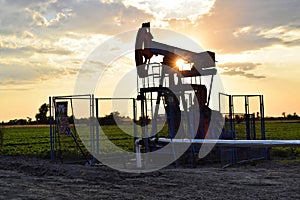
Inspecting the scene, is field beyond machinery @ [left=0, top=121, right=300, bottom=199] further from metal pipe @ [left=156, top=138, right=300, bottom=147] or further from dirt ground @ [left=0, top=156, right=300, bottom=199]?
metal pipe @ [left=156, top=138, right=300, bottom=147]

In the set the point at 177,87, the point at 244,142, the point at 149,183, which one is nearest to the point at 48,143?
the point at 177,87

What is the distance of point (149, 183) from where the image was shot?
35.3 feet

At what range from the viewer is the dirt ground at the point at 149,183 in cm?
934

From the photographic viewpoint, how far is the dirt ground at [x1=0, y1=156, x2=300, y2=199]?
934 centimetres

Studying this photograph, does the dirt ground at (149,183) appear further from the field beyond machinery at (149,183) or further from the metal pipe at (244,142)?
the metal pipe at (244,142)

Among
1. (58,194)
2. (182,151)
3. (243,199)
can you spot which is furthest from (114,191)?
(182,151)

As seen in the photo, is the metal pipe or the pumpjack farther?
the pumpjack

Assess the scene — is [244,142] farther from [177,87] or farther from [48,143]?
[48,143]

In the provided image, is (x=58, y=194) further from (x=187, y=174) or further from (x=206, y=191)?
(x=187, y=174)

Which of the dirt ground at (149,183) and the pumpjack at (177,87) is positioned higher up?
the pumpjack at (177,87)

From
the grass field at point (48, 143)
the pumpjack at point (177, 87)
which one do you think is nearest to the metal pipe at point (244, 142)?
the pumpjack at point (177, 87)

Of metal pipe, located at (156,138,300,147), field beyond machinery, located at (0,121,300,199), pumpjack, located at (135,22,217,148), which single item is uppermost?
pumpjack, located at (135,22,217,148)

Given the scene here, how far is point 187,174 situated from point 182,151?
2.82m

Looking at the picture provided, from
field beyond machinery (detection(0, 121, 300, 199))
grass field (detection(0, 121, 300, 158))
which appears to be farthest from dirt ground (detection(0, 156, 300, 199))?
grass field (detection(0, 121, 300, 158))
